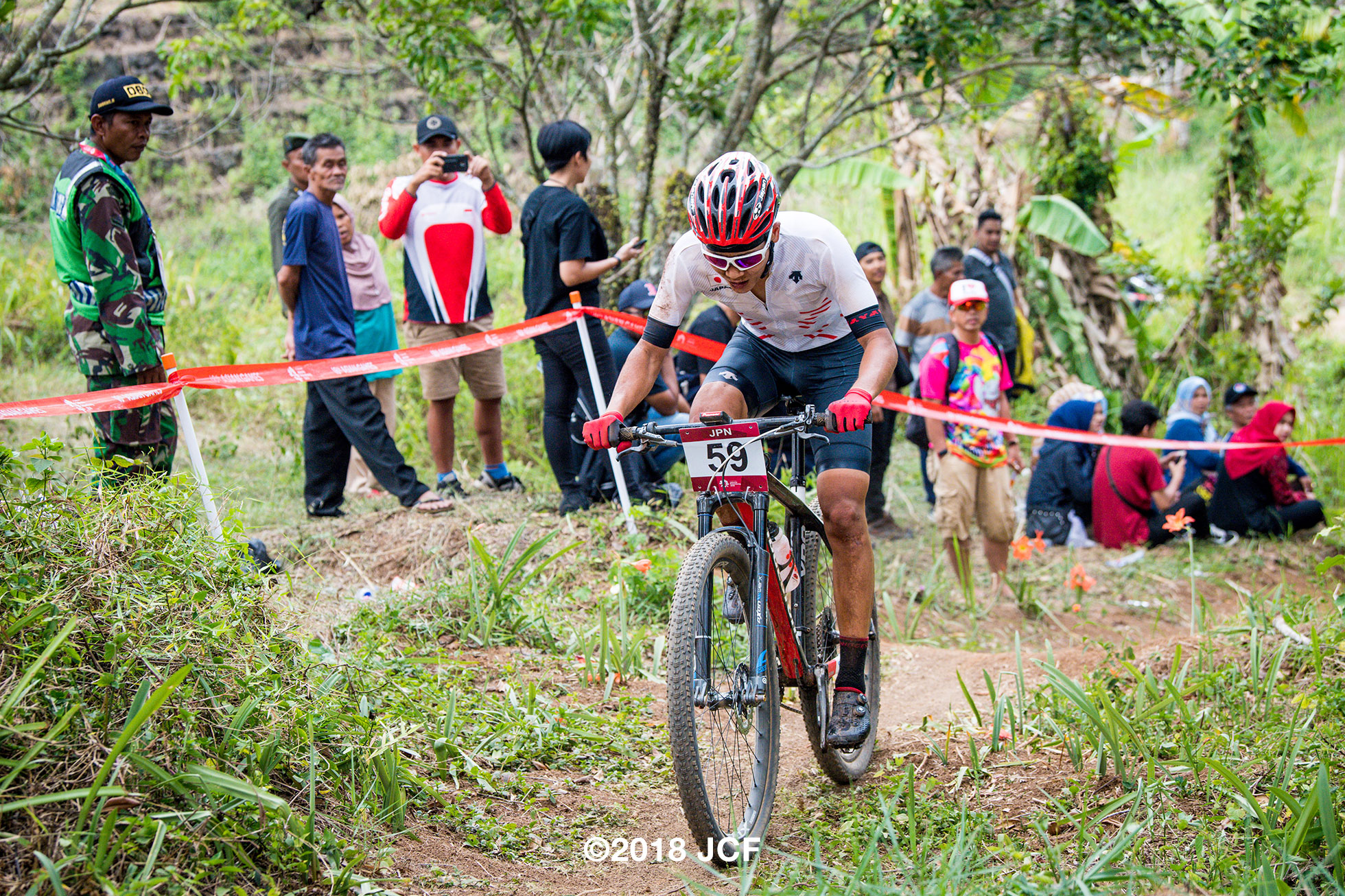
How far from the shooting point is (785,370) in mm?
3852

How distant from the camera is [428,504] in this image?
603 centimetres

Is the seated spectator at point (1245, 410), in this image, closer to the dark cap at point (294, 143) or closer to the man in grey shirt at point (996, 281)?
the man in grey shirt at point (996, 281)

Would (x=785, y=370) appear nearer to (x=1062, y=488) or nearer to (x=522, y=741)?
(x=522, y=741)

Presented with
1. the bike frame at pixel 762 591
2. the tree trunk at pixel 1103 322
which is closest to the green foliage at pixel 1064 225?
the tree trunk at pixel 1103 322

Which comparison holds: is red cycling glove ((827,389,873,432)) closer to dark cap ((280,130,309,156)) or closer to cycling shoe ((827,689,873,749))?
cycling shoe ((827,689,873,749))

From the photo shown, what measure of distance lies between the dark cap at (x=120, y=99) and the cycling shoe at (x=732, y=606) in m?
3.30

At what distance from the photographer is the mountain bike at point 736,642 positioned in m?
2.92

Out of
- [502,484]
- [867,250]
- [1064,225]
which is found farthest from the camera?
[1064,225]

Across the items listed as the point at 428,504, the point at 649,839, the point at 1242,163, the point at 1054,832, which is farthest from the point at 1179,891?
the point at 1242,163

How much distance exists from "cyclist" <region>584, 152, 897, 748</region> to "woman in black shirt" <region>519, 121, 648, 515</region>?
2056 mm

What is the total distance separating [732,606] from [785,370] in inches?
38.4

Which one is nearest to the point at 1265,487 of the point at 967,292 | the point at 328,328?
the point at 967,292

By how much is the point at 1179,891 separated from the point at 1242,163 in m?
10.3

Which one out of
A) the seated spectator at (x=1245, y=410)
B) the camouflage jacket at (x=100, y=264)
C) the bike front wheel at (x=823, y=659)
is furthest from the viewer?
the seated spectator at (x=1245, y=410)
